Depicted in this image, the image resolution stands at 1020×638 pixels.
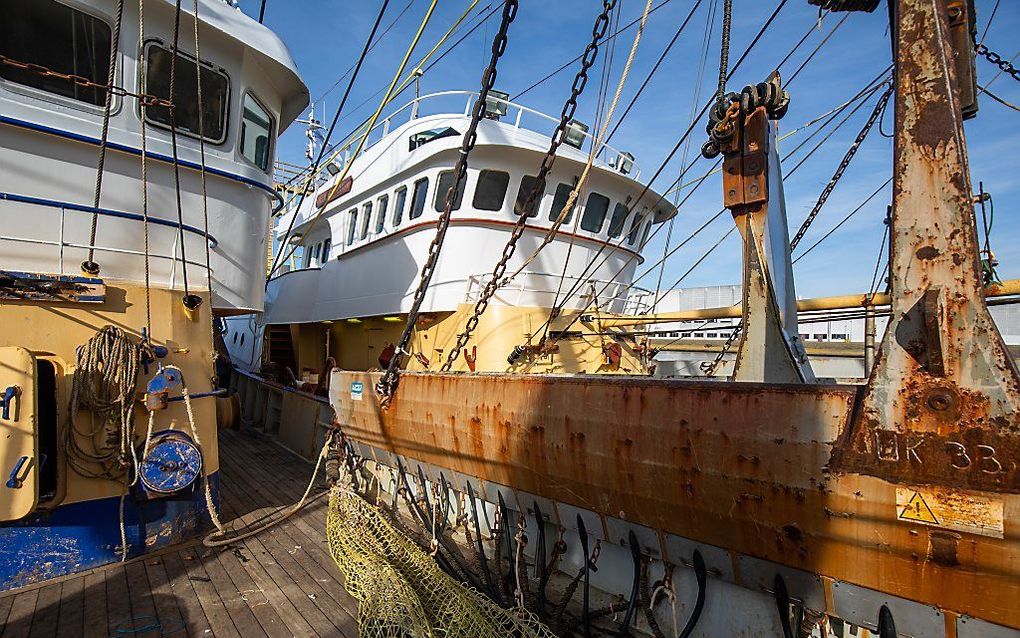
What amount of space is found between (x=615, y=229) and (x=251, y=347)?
10969mm

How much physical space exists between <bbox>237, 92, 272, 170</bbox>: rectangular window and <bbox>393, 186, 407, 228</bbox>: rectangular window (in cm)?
281

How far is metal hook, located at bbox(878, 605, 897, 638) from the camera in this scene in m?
2.08

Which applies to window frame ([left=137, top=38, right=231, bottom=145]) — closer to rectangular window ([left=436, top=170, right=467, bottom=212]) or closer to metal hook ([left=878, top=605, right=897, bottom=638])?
rectangular window ([left=436, top=170, right=467, bottom=212])

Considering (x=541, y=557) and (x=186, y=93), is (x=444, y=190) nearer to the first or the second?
(x=186, y=93)

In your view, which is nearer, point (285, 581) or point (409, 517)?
point (285, 581)

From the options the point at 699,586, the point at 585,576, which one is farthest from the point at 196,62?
the point at 699,586

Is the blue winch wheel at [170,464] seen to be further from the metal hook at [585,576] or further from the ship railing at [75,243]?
the metal hook at [585,576]

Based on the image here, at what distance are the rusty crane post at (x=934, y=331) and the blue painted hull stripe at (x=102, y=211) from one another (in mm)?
5241

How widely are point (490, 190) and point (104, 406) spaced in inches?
222

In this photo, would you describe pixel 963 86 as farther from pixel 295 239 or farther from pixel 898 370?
pixel 295 239

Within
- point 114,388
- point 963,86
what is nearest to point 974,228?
point 963,86

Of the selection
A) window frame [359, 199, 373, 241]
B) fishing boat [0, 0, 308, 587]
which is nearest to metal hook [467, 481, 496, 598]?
fishing boat [0, 0, 308, 587]

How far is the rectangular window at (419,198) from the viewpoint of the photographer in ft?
27.5

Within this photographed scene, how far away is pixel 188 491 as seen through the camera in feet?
15.4
